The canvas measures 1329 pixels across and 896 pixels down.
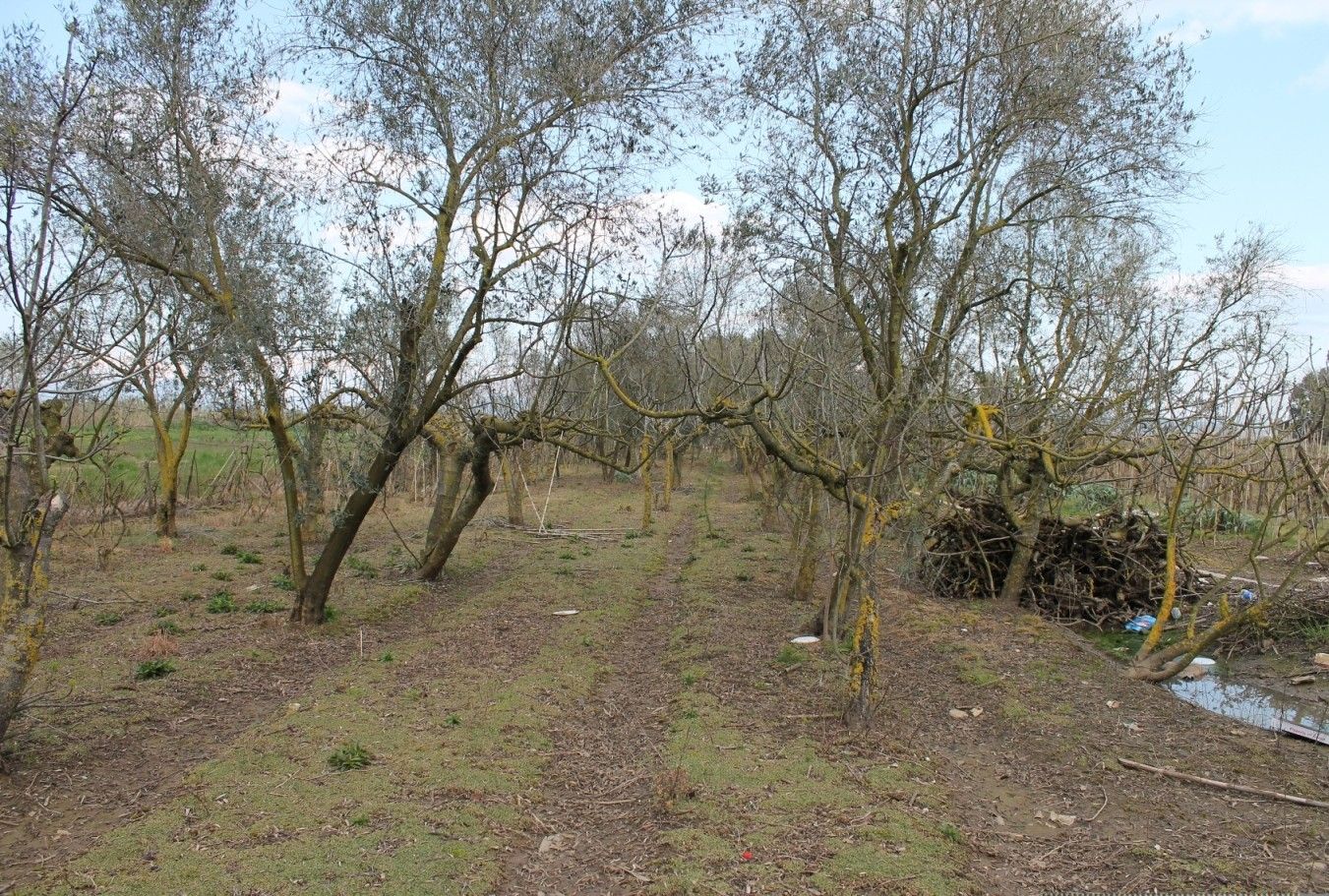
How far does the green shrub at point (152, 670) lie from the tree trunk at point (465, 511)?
501 cm

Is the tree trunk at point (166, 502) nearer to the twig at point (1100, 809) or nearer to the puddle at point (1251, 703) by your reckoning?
the twig at point (1100, 809)

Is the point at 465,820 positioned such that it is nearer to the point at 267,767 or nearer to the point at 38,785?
the point at 267,767

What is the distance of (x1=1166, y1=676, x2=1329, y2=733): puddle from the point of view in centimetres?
826

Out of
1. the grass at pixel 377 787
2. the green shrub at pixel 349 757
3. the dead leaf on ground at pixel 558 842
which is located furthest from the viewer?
the green shrub at pixel 349 757

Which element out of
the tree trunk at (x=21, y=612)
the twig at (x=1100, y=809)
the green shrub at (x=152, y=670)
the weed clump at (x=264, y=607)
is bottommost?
the green shrub at (x=152, y=670)

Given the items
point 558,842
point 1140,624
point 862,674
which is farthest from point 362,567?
point 1140,624

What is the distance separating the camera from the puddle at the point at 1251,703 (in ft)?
27.1

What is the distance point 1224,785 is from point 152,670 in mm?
9145

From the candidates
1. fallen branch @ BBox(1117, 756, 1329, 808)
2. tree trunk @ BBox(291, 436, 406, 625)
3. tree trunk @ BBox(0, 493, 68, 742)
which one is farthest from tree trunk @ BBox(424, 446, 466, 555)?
fallen branch @ BBox(1117, 756, 1329, 808)

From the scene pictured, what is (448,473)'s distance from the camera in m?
14.8

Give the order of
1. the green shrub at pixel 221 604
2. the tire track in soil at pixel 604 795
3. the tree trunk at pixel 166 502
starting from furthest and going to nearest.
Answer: the tree trunk at pixel 166 502 → the green shrub at pixel 221 604 → the tire track in soil at pixel 604 795

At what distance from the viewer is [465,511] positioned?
13812 millimetres

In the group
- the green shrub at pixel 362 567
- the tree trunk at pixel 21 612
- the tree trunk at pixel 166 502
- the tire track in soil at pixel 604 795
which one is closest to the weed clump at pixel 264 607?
the green shrub at pixel 362 567

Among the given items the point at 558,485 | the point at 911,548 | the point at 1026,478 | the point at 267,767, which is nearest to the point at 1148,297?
the point at 1026,478
